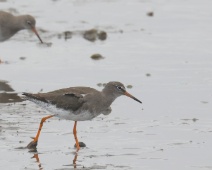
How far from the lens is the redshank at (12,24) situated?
20.9 m

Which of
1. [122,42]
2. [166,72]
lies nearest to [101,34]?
[122,42]

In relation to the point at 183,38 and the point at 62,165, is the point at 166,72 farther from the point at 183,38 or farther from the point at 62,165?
the point at 62,165

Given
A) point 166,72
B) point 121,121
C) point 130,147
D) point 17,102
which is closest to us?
point 130,147

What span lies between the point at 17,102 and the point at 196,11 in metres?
10.5

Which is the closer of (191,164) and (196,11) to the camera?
(191,164)

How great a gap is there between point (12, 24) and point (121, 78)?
454cm

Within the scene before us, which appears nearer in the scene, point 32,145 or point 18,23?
point 32,145

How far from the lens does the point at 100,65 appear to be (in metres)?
19.2

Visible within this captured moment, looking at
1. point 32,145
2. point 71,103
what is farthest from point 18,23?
point 32,145

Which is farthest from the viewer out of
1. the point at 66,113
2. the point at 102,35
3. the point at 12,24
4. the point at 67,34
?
the point at 67,34

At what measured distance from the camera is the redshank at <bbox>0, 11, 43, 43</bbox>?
68.6ft

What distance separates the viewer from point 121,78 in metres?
18.0

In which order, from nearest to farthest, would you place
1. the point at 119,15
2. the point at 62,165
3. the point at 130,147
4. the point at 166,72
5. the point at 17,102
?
1. the point at 62,165
2. the point at 130,147
3. the point at 17,102
4. the point at 166,72
5. the point at 119,15

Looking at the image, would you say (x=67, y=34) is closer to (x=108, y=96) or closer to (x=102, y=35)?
(x=102, y=35)
